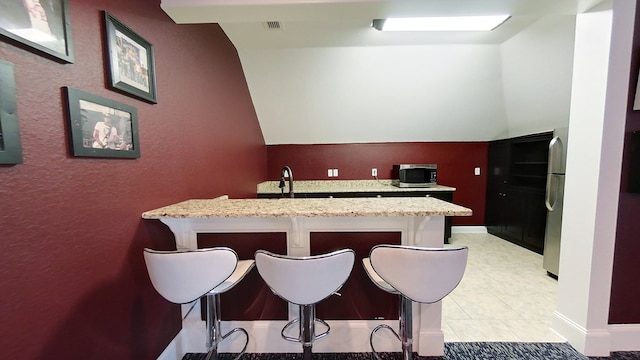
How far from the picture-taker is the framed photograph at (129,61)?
125 centimetres

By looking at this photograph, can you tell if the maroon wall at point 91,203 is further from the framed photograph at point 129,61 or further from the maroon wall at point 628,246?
the maroon wall at point 628,246

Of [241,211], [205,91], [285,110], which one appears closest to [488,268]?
[241,211]

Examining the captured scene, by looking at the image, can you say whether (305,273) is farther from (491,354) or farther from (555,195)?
(555,195)

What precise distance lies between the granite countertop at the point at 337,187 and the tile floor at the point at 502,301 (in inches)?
50.4

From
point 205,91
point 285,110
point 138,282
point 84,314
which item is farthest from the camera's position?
point 285,110

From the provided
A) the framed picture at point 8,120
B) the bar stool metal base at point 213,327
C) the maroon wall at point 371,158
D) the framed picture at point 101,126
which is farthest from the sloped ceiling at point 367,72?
the bar stool metal base at point 213,327

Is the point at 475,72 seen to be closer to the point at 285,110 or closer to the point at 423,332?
the point at 285,110

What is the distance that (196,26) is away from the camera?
2086 mm

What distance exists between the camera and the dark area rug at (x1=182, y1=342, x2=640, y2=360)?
175 centimetres

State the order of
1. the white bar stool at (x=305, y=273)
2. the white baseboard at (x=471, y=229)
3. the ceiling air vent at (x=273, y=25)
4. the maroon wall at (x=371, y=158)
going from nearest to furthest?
the white bar stool at (x=305, y=273), the ceiling air vent at (x=273, y=25), the maroon wall at (x=371, y=158), the white baseboard at (x=471, y=229)

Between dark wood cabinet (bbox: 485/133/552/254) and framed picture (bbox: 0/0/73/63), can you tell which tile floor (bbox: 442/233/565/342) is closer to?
dark wood cabinet (bbox: 485/133/552/254)

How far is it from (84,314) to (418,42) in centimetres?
375

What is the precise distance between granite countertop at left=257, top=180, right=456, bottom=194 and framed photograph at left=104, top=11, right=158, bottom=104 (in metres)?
2.63

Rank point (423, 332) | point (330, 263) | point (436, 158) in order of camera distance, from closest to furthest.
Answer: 1. point (330, 263)
2. point (423, 332)
3. point (436, 158)
